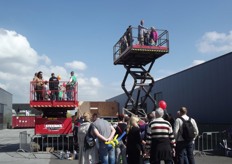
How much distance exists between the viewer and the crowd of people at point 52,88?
15.7 m

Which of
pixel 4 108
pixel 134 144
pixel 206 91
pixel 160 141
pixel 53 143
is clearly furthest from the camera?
pixel 4 108

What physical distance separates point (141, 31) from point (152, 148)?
12.3 meters

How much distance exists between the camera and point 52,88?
626 inches

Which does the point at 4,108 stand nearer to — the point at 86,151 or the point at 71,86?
the point at 71,86

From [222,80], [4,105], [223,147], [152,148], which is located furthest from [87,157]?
[4,105]

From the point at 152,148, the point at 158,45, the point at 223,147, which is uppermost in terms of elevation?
the point at 158,45

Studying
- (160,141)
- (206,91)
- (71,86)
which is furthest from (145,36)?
(160,141)

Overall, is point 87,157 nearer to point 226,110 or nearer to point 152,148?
point 152,148

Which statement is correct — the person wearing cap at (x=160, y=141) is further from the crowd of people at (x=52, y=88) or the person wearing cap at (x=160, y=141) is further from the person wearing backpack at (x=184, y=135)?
the crowd of people at (x=52, y=88)

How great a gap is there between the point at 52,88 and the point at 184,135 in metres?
9.69

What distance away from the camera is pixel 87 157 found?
297 inches

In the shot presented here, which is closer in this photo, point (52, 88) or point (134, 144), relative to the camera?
point (134, 144)

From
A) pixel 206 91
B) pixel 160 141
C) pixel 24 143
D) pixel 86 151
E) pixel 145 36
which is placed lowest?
pixel 24 143

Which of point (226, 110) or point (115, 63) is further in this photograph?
point (115, 63)
